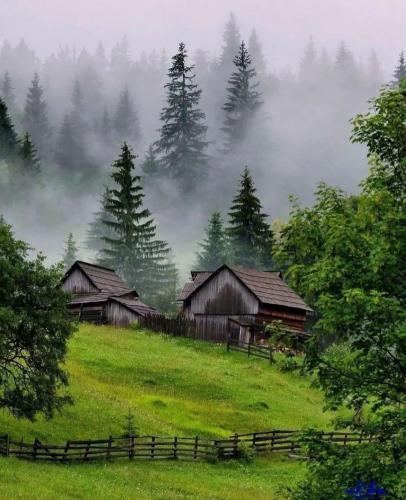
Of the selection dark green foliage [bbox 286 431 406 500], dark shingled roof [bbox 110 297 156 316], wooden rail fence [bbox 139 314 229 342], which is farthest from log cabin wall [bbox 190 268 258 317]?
dark green foliage [bbox 286 431 406 500]

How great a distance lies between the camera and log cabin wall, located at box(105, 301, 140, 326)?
63.4 meters

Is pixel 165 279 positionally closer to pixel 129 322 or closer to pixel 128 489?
pixel 129 322

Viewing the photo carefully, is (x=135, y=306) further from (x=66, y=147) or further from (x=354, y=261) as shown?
(x=66, y=147)

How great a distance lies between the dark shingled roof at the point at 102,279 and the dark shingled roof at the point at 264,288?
24.2 ft

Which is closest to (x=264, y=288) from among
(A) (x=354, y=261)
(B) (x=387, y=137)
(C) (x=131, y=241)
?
(C) (x=131, y=241)

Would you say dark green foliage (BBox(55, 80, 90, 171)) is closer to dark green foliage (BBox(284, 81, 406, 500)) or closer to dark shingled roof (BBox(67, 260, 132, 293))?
dark shingled roof (BBox(67, 260, 132, 293))

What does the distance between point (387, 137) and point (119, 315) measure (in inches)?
1943

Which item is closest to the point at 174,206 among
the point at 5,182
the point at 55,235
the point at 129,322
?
the point at 55,235

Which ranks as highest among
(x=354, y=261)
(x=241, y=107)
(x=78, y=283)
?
(x=241, y=107)

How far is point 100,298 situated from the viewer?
65188 millimetres

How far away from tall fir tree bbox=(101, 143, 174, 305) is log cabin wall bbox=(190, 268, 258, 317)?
102ft

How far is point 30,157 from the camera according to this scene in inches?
4958

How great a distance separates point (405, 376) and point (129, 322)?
49051 millimetres

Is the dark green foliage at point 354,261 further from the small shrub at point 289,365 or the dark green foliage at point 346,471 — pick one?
the dark green foliage at point 346,471
